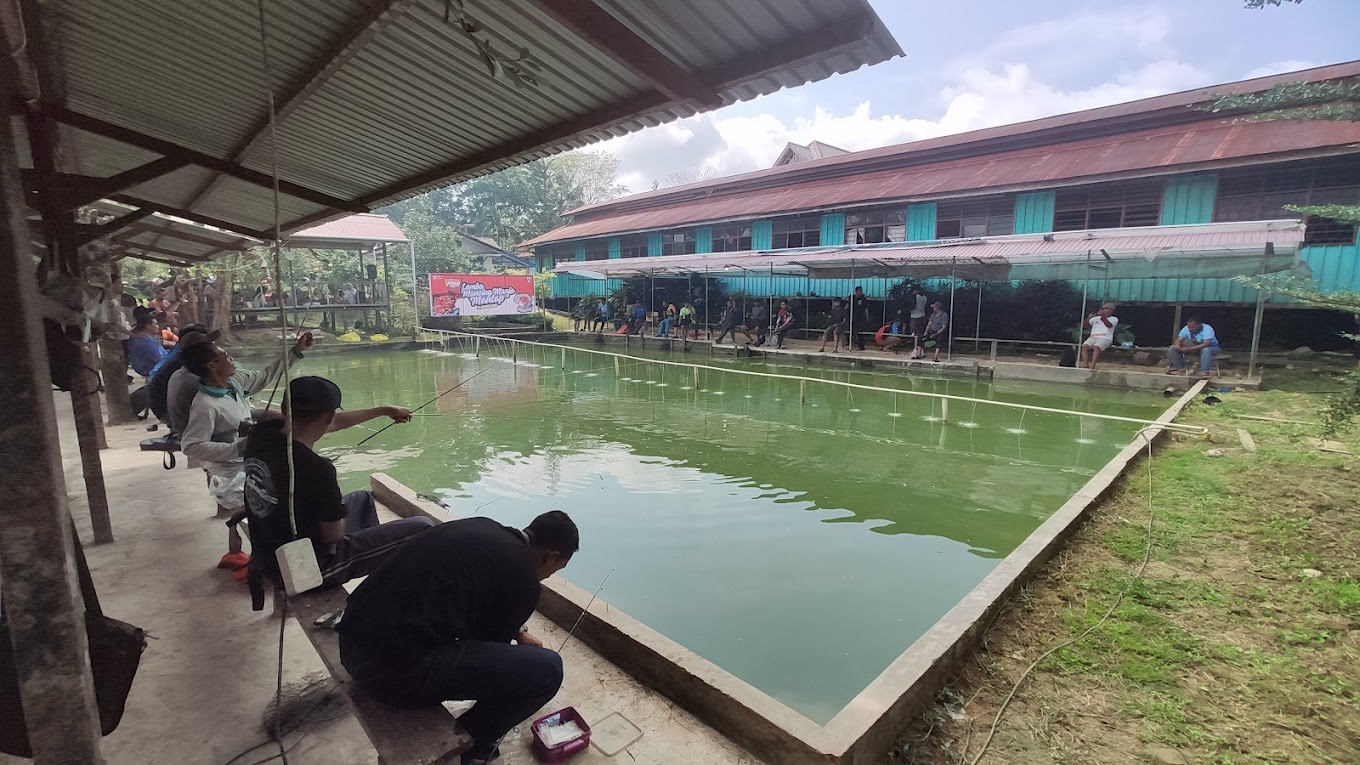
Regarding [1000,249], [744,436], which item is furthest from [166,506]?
[1000,249]

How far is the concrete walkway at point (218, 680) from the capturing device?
2527mm

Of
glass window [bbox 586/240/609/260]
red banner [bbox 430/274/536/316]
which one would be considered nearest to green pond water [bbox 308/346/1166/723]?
red banner [bbox 430/274/536/316]

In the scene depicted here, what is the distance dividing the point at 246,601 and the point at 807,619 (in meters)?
3.37

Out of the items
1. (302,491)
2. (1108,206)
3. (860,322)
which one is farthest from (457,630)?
(860,322)

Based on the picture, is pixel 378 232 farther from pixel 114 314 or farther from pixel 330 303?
pixel 114 314

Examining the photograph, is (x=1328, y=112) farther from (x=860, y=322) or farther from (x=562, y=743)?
(x=860, y=322)

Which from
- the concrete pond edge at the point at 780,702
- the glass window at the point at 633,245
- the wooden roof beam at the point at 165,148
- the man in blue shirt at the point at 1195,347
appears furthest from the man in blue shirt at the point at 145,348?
the glass window at the point at 633,245

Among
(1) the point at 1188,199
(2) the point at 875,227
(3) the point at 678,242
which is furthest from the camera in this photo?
(3) the point at 678,242

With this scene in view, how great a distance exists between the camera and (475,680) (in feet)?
7.18

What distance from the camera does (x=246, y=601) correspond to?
11.9 ft

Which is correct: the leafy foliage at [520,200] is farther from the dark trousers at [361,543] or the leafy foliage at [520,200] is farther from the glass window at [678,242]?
the dark trousers at [361,543]

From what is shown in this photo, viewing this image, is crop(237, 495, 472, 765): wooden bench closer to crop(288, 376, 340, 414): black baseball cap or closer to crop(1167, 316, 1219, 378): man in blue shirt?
crop(288, 376, 340, 414): black baseball cap

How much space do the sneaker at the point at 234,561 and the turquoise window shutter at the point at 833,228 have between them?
18.6m

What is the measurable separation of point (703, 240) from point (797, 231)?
4.20m
